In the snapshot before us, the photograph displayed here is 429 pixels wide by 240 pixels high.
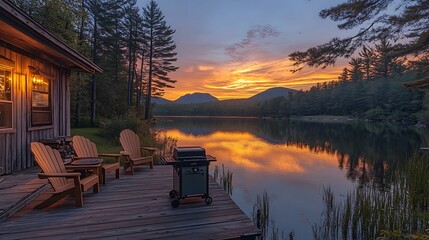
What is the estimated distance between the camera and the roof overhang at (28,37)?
122 inches

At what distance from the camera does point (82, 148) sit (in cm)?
→ 476

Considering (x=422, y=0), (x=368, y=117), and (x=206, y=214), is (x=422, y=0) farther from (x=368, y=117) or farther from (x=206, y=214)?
(x=368, y=117)

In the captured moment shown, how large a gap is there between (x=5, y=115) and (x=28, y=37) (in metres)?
1.47

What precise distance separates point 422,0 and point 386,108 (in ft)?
134

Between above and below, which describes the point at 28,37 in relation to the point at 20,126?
above

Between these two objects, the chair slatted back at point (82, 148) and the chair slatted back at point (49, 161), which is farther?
the chair slatted back at point (82, 148)

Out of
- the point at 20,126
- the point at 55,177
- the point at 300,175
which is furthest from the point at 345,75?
the point at 55,177

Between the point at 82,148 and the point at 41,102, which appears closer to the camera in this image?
the point at 82,148

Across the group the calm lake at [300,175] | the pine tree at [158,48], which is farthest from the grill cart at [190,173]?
the pine tree at [158,48]

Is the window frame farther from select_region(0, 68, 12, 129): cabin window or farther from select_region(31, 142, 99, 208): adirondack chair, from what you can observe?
select_region(31, 142, 99, 208): adirondack chair

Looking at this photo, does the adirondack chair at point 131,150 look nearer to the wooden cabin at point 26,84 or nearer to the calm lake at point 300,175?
the wooden cabin at point 26,84

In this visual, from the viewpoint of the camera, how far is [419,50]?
7.61m

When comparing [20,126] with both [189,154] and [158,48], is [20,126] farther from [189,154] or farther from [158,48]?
[158,48]

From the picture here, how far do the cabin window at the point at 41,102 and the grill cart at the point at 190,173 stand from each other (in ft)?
11.1
